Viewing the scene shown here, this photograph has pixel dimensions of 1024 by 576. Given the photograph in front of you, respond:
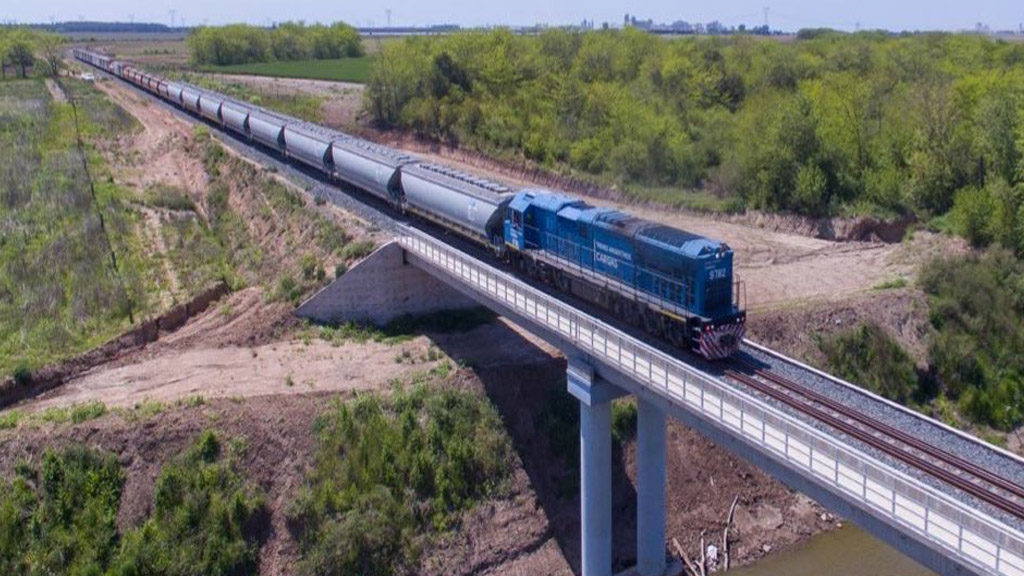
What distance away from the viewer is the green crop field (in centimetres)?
13275

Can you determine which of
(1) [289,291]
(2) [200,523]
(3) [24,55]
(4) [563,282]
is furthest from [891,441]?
(3) [24,55]

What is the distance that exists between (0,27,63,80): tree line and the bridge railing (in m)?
131

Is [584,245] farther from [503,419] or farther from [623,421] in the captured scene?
[503,419]

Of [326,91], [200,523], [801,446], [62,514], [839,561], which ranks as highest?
[326,91]

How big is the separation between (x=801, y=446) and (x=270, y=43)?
166490 mm

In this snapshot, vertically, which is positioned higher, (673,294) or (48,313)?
(673,294)

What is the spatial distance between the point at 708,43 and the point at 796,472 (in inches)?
3270

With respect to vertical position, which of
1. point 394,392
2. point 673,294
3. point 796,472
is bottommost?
point 394,392

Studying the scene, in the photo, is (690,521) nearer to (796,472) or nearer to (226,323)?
(796,472)

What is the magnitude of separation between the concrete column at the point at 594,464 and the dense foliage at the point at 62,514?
15600 mm

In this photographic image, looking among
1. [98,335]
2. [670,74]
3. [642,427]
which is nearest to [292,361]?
[98,335]

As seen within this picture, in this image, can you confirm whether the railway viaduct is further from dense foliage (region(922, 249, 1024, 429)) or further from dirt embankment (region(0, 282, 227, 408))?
dense foliage (region(922, 249, 1024, 429))

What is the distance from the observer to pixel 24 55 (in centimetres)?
14312

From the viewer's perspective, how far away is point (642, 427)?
96.9ft
